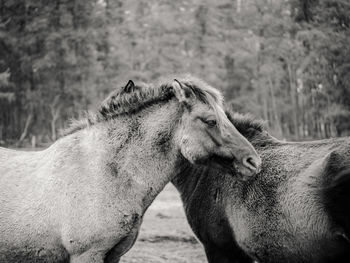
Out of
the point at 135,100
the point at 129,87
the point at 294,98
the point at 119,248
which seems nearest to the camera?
the point at 119,248

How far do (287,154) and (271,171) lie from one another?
11.0 inches

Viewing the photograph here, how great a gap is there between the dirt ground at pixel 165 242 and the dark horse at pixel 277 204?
207cm

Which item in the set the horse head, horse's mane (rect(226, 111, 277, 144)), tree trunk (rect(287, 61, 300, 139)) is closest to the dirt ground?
horse's mane (rect(226, 111, 277, 144))

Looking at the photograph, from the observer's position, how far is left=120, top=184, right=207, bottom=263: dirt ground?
6.54 m

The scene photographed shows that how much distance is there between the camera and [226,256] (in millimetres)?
4547

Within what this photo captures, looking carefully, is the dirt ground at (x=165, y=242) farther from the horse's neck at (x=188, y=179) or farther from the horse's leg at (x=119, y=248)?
the horse's leg at (x=119, y=248)

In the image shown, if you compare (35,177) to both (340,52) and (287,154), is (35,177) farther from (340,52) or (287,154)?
(340,52)

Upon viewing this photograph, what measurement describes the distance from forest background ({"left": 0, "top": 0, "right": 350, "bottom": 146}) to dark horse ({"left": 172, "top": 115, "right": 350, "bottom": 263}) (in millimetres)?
17147

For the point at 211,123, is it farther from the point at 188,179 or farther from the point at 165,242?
the point at 165,242

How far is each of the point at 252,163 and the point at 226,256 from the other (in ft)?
4.69

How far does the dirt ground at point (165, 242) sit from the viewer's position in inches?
258

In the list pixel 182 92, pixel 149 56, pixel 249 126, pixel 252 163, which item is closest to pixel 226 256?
pixel 252 163

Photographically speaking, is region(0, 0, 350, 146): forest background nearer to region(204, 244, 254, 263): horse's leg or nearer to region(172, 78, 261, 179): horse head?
region(204, 244, 254, 263): horse's leg

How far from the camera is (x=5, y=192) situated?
12.3ft
